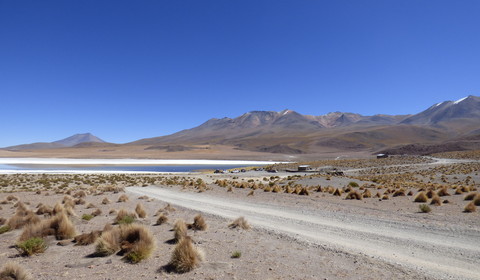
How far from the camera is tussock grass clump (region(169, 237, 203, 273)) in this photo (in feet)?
19.0

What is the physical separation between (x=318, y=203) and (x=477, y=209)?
6.43 metres

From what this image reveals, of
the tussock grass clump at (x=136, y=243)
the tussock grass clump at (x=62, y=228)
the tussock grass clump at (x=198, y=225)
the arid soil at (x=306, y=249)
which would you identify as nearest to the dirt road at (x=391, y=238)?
the arid soil at (x=306, y=249)

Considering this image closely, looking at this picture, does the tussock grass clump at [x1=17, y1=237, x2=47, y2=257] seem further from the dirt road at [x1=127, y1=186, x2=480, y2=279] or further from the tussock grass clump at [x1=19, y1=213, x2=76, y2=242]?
the dirt road at [x1=127, y1=186, x2=480, y2=279]

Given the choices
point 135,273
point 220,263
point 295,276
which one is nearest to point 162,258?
point 135,273

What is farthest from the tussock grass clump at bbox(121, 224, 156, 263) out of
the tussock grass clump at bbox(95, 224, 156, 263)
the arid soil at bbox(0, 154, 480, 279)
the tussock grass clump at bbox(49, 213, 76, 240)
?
the tussock grass clump at bbox(49, 213, 76, 240)

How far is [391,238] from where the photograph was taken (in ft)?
26.8

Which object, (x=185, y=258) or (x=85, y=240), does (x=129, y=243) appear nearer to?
(x=85, y=240)

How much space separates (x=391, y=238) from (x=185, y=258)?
5.56 meters

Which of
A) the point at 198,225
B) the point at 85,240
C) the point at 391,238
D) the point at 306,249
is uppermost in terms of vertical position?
the point at 85,240

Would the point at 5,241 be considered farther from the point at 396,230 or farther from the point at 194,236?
the point at 396,230

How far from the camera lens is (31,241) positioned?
7125 millimetres

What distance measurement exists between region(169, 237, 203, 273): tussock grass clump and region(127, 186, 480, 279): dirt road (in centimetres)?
319

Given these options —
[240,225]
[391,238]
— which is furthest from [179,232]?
[391,238]

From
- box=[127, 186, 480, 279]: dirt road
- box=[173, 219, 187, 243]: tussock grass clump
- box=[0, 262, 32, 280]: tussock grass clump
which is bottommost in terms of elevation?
box=[127, 186, 480, 279]: dirt road
